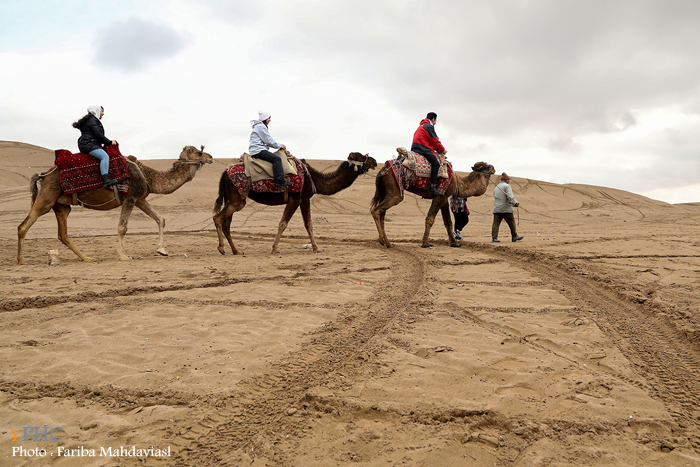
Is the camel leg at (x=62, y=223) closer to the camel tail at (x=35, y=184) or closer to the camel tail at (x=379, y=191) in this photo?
the camel tail at (x=35, y=184)

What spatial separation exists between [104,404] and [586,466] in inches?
116

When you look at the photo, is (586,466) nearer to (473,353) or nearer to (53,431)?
(473,353)

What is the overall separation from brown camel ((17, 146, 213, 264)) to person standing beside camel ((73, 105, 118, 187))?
0.45 m

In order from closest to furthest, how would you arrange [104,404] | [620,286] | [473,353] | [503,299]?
1. [104,404]
2. [473,353]
3. [503,299]
4. [620,286]

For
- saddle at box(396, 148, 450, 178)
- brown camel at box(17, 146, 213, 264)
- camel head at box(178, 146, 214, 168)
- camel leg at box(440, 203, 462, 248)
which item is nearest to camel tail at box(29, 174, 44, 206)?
brown camel at box(17, 146, 213, 264)

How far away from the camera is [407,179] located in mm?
9867

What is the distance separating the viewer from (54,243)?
1134cm

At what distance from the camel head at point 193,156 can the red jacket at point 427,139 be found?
4.58 meters

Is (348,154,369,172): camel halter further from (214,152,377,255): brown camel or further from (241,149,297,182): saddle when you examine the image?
(241,149,297,182): saddle

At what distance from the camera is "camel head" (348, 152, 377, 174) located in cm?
982

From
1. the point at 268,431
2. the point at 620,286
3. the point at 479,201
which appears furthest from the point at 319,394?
the point at 479,201

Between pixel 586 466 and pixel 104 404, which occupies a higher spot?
pixel 586 466

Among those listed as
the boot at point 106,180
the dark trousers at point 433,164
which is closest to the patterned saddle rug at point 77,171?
the boot at point 106,180

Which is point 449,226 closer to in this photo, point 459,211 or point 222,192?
point 459,211
